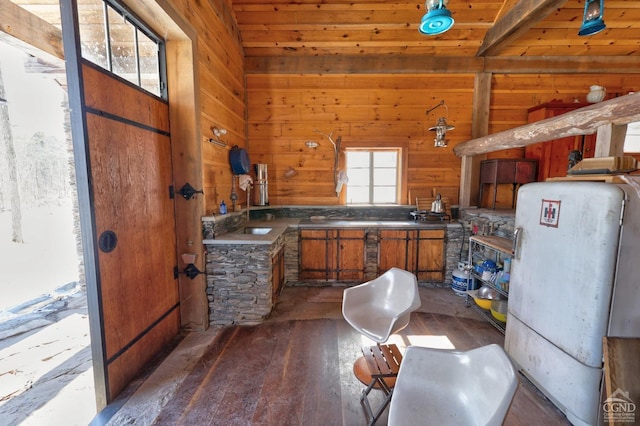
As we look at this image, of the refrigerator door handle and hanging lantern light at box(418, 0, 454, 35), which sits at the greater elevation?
hanging lantern light at box(418, 0, 454, 35)

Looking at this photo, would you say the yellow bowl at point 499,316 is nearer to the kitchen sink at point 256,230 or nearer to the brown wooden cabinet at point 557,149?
the brown wooden cabinet at point 557,149

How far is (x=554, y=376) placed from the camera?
1756 mm

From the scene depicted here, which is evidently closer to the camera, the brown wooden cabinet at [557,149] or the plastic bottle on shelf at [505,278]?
the plastic bottle on shelf at [505,278]

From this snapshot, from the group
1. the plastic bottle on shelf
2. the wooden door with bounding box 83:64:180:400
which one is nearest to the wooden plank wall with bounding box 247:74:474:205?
the plastic bottle on shelf

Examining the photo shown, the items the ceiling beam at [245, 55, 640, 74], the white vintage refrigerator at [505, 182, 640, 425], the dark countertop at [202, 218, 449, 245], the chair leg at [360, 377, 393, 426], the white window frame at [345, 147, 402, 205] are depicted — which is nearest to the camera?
the white vintage refrigerator at [505, 182, 640, 425]

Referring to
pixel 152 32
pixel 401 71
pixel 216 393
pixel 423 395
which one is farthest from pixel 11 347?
pixel 401 71

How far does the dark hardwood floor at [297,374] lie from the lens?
1.71m

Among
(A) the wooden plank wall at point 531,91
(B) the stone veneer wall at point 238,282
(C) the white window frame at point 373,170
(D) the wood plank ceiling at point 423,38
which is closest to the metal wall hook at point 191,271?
(B) the stone veneer wall at point 238,282

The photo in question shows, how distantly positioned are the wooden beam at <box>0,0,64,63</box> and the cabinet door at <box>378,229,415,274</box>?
392 centimetres

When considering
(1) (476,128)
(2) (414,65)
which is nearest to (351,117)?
(2) (414,65)

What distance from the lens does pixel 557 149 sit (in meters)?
3.75

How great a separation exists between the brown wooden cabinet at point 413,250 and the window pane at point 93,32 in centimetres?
330

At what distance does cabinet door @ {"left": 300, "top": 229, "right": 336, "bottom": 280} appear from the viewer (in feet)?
12.3

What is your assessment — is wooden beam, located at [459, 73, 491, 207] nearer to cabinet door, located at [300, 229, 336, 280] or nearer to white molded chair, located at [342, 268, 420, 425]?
cabinet door, located at [300, 229, 336, 280]
